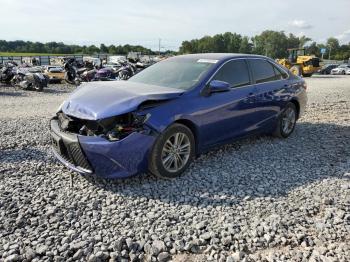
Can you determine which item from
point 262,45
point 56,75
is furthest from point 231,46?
point 56,75

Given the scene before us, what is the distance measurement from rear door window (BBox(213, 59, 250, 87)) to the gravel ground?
114cm

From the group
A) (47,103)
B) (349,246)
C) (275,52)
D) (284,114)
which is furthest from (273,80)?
(275,52)

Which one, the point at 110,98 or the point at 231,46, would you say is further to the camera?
the point at 231,46

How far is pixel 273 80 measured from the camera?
20.2ft

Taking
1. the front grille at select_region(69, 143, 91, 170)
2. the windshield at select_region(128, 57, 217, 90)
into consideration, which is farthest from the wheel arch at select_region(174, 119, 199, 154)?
the front grille at select_region(69, 143, 91, 170)

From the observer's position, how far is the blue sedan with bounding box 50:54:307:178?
395 cm

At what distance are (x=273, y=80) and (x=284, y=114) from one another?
2.45 ft

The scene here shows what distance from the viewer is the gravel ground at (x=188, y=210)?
3039mm

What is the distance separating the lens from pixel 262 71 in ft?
19.6

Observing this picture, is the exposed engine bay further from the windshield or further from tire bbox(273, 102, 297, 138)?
tire bbox(273, 102, 297, 138)

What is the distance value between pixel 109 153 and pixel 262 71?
10.9 ft

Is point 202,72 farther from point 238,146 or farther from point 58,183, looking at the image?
point 58,183

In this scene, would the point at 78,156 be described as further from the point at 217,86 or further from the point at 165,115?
the point at 217,86

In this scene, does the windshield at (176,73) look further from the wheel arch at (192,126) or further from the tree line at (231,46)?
the tree line at (231,46)
